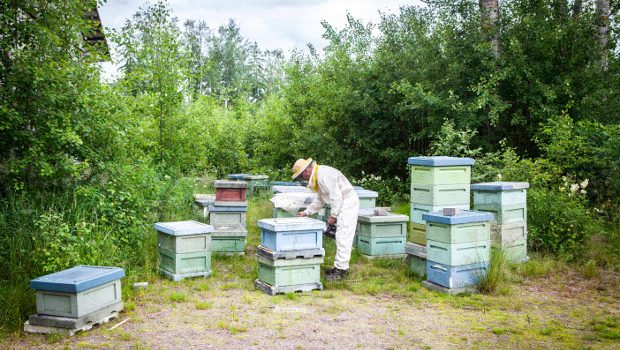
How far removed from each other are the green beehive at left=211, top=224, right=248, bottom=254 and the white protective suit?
167 centimetres

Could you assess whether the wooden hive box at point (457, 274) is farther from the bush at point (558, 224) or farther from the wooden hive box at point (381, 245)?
the bush at point (558, 224)

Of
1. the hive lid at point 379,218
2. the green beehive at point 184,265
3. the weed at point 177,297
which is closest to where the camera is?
the weed at point 177,297

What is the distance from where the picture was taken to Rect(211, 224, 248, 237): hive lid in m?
7.65

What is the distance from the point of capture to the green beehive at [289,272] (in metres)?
5.98

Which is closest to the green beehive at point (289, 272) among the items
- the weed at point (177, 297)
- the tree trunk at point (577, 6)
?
the weed at point (177, 297)

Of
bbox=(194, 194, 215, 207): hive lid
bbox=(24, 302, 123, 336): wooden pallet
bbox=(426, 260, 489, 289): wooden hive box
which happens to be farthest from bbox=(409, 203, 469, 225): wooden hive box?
bbox=(24, 302, 123, 336): wooden pallet

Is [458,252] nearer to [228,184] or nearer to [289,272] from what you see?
[289,272]

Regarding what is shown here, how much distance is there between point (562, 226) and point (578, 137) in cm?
169

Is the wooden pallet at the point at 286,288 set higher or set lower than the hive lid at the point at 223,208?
lower

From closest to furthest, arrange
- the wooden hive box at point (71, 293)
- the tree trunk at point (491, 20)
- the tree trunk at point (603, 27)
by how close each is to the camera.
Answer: the wooden hive box at point (71, 293) → the tree trunk at point (603, 27) → the tree trunk at point (491, 20)

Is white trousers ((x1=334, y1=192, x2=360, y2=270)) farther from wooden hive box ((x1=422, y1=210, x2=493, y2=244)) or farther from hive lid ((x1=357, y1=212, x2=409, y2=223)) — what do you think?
wooden hive box ((x1=422, y1=210, x2=493, y2=244))

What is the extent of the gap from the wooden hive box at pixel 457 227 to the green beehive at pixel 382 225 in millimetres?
1263

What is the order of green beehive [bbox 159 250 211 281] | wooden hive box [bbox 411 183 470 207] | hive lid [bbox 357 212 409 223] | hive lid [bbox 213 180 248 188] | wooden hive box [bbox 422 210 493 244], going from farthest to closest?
hive lid [bbox 213 180 248 188] < hive lid [bbox 357 212 409 223] < wooden hive box [bbox 411 183 470 207] < green beehive [bbox 159 250 211 281] < wooden hive box [bbox 422 210 493 244]

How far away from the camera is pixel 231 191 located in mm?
7656
